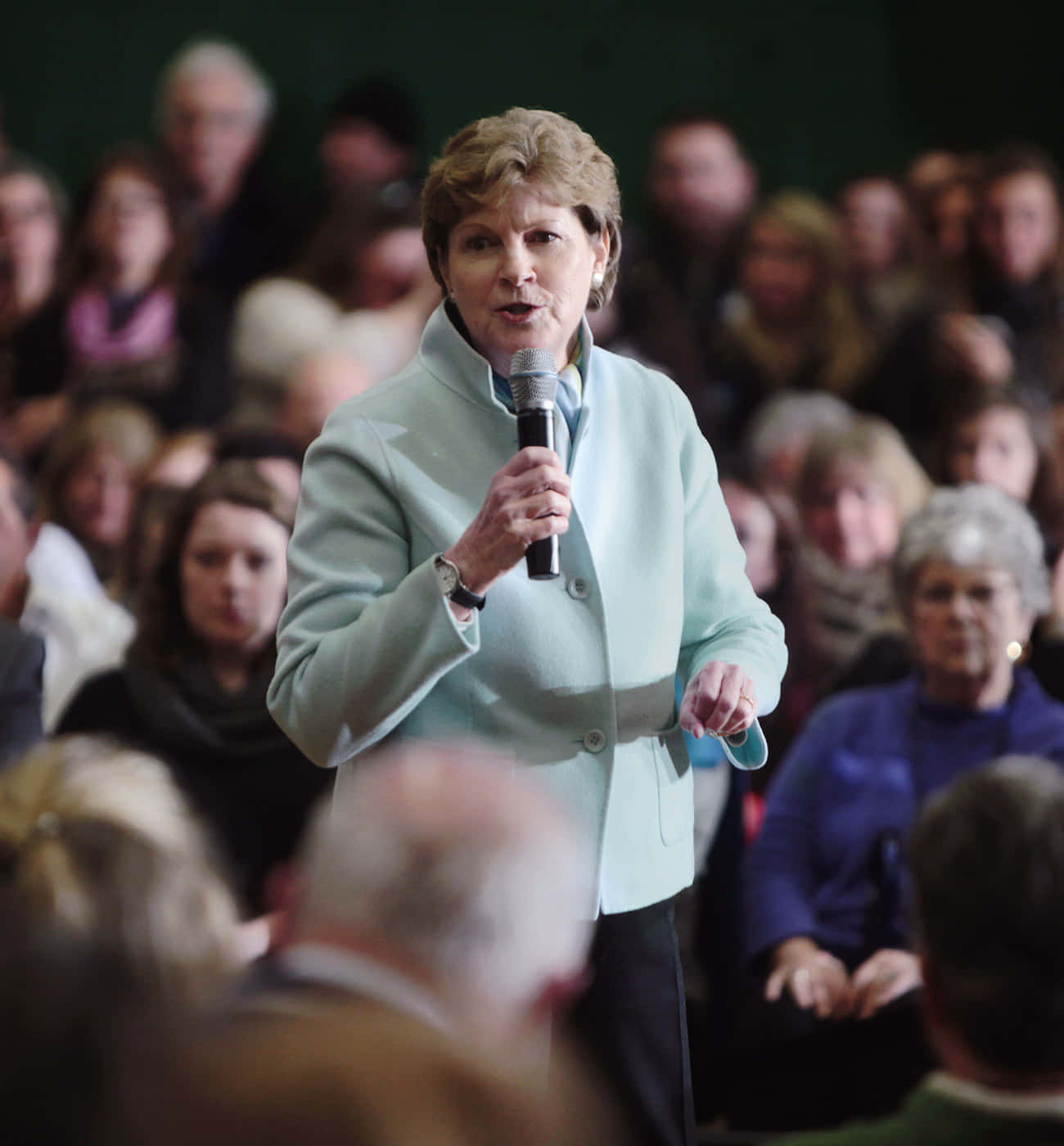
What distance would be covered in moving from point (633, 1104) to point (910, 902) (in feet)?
1.47

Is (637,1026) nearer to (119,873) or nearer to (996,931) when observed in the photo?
(996,931)

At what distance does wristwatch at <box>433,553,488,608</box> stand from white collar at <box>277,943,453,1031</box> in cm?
49

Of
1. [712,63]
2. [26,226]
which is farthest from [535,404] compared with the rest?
[712,63]

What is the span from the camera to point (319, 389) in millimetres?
4230

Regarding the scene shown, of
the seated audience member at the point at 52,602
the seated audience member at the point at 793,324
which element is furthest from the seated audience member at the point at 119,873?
the seated audience member at the point at 793,324

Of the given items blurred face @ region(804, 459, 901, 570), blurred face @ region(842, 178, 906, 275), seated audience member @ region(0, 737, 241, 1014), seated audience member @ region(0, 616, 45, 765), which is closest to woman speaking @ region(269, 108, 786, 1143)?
seated audience member @ region(0, 737, 241, 1014)

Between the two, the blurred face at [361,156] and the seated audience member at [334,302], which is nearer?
the seated audience member at [334,302]

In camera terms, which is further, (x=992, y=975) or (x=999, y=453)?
(x=999, y=453)

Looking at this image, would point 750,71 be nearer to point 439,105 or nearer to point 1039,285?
point 439,105

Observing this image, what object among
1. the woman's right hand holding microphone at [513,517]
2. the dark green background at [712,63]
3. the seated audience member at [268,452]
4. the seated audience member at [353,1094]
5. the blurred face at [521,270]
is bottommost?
the seated audience member at [353,1094]

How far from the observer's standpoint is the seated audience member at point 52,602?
132 inches

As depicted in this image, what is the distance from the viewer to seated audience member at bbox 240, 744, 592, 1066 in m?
1.14

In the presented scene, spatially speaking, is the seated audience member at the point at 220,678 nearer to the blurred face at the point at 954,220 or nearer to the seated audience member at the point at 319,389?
the seated audience member at the point at 319,389

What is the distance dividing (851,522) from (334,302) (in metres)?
1.63
